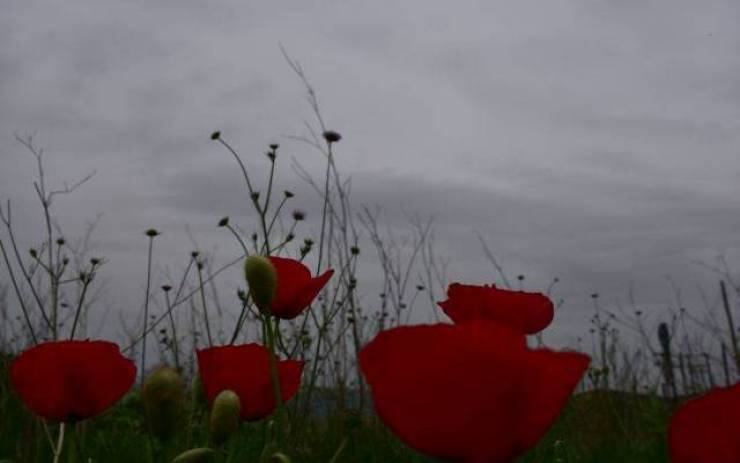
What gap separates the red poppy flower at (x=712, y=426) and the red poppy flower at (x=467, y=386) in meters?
0.06

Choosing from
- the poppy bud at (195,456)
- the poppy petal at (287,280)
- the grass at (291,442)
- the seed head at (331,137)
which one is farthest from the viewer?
the seed head at (331,137)

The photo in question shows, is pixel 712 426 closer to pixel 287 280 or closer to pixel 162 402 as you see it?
pixel 162 402

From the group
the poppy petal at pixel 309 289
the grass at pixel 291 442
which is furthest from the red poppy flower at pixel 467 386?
the poppy petal at pixel 309 289

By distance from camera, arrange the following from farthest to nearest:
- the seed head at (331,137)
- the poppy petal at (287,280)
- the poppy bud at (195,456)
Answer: the seed head at (331,137) → the poppy petal at (287,280) → the poppy bud at (195,456)

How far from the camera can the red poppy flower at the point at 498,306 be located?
2.42 ft

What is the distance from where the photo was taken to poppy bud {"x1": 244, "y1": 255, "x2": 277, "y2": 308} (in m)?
0.74

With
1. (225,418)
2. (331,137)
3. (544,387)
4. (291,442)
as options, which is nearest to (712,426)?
(544,387)

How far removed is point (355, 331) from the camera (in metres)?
2.96

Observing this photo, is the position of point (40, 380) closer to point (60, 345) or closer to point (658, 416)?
point (60, 345)

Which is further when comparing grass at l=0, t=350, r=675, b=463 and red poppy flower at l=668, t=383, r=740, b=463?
grass at l=0, t=350, r=675, b=463

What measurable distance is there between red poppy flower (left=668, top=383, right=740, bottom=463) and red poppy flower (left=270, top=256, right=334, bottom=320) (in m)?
0.53

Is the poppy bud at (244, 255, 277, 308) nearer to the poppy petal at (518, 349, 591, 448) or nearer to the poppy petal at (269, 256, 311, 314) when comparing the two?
the poppy petal at (269, 256, 311, 314)

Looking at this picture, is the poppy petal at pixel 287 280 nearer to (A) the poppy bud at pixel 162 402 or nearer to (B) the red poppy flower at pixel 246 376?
(B) the red poppy flower at pixel 246 376

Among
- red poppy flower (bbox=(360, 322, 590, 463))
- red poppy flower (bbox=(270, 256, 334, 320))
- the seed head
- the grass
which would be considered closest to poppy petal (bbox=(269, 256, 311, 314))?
red poppy flower (bbox=(270, 256, 334, 320))
